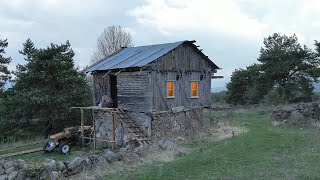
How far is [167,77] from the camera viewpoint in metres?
22.5

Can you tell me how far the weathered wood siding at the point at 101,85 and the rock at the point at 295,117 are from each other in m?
14.5

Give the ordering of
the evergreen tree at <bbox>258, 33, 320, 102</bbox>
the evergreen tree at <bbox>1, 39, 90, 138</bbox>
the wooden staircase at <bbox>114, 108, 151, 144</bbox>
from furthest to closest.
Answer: the evergreen tree at <bbox>258, 33, 320, 102</bbox>, the evergreen tree at <bbox>1, 39, 90, 138</bbox>, the wooden staircase at <bbox>114, 108, 151, 144</bbox>

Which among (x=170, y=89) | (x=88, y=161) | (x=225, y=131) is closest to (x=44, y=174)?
(x=88, y=161)

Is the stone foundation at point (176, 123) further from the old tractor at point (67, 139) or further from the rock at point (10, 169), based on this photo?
the rock at point (10, 169)

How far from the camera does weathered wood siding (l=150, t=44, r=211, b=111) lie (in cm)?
2180

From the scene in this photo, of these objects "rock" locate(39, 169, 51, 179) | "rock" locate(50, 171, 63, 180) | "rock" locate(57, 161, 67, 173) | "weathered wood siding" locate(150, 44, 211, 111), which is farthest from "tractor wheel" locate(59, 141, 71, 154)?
"rock" locate(50, 171, 63, 180)

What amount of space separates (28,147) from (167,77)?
1247 cm

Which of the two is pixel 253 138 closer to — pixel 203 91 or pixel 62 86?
pixel 203 91

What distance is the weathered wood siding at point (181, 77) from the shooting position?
2180 cm

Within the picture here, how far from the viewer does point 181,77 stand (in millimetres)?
23578

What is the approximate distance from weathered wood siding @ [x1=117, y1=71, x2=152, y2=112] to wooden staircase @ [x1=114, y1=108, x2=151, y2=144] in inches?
21.8

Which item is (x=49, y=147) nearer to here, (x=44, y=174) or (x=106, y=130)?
(x=106, y=130)

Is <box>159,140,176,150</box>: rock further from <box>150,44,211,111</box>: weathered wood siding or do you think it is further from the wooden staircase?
<box>150,44,211,111</box>: weathered wood siding

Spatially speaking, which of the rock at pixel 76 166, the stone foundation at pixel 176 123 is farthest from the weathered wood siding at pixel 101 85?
the rock at pixel 76 166
